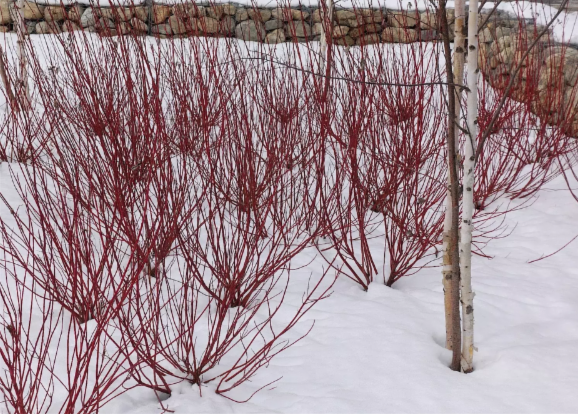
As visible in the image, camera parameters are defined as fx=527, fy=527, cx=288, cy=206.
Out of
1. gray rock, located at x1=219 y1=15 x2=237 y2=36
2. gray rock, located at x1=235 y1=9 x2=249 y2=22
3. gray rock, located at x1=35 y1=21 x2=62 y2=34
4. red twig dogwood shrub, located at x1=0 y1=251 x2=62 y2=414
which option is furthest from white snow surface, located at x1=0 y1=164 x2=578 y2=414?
gray rock, located at x1=235 y1=9 x2=249 y2=22

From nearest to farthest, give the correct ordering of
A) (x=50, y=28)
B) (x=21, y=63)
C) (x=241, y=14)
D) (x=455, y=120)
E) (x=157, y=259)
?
(x=455, y=120) < (x=157, y=259) < (x=50, y=28) < (x=21, y=63) < (x=241, y=14)

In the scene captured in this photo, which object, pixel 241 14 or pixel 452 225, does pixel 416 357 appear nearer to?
pixel 452 225

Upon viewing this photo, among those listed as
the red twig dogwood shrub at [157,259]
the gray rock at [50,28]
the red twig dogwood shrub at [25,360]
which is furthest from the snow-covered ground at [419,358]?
the gray rock at [50,28]

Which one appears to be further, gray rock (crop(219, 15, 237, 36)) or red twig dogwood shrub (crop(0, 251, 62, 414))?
gray rock (crop(219, 15, 237, 36))

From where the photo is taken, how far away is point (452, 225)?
170 centimetres

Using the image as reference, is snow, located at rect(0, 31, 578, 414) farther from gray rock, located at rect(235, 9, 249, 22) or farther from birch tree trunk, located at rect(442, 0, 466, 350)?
gray rock, located at rect(235, 9, 249, 22)

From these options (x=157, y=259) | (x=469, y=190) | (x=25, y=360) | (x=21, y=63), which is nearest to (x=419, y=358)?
(x=469, y=190)

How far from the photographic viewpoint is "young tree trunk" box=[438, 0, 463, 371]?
1.50 meters

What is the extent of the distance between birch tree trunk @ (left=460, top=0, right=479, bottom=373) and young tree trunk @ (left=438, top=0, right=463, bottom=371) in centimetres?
3

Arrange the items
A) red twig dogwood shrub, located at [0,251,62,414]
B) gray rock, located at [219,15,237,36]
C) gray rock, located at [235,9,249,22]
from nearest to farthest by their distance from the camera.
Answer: red twig dogwood shrub, located at [0,251,62,414]
gray rock, located at [219,15,237,36]
gray rock, located at [235,9,249,22]

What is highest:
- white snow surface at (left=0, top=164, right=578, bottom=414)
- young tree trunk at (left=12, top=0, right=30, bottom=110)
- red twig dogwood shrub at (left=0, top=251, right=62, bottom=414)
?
young tree trunk at (left=12, top=0, right=30, bottom=110)

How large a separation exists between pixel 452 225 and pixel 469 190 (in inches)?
5.9

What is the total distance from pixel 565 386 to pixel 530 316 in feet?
1.79

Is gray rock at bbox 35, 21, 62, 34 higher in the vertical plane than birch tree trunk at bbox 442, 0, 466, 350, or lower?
higher
